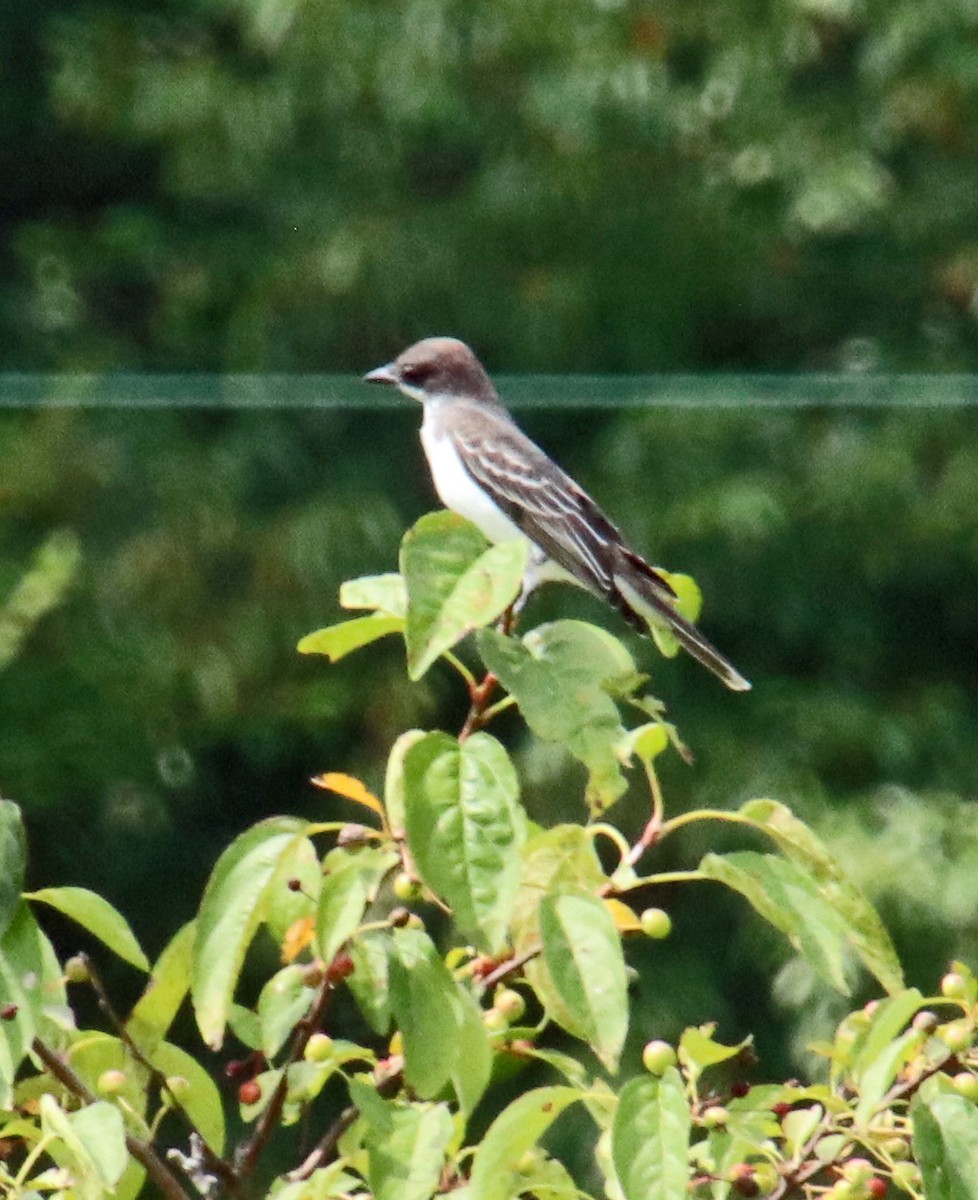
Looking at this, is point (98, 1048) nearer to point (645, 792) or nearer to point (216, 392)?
point (645, 792)

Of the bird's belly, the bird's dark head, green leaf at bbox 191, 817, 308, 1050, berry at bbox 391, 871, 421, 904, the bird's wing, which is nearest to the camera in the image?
green leaf at bbox 191, 817, 308, 1050

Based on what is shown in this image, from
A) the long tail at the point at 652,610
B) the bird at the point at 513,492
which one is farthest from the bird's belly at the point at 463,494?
the long tail at the point at 652,610

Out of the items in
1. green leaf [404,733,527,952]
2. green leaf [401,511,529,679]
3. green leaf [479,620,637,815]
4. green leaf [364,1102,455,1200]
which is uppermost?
green leaf [401,511,529,679]

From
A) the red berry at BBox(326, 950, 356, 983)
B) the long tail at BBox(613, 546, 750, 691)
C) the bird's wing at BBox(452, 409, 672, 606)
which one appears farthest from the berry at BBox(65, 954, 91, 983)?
the bird's wing at BBox(452, 409, 672, 606)

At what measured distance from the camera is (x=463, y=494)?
2.90 m

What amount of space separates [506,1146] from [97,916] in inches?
8.8

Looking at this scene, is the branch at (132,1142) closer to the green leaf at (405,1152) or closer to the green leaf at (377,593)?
the green leaf at (405,1152)

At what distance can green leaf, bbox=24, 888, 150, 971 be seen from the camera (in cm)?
108

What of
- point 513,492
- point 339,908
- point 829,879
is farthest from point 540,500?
point 339,908

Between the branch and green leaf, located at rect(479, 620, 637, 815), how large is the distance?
0.77 feet

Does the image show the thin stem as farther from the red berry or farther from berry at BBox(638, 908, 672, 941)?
berry at BBox(638, 908, 672, 941)

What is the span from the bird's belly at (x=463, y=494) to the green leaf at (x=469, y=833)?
1774 millimetres

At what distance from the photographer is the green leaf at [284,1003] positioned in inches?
43.6

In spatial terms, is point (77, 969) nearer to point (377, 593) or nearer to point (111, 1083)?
point (111, 1083)
